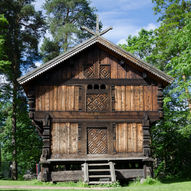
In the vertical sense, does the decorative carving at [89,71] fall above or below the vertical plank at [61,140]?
above

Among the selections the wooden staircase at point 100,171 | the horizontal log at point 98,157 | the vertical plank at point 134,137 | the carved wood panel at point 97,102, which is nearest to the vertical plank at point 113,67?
the carved wood panel at point 97,102

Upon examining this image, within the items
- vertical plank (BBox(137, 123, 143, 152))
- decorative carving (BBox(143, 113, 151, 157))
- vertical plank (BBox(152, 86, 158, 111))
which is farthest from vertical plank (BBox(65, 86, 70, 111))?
vertical plank (BBox(152, 86, 158, 111))

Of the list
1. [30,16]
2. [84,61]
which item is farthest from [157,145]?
[30,16]

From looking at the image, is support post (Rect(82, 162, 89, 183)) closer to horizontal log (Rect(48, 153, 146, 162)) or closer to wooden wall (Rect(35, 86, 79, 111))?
horizontal log (Rect(48, 153, 146, 162))

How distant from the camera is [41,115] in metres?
18.0

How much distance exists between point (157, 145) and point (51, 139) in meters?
14.4

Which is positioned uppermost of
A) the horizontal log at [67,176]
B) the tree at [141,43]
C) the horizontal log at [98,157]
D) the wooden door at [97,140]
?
the tree at [141,43]

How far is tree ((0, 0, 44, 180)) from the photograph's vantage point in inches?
1183

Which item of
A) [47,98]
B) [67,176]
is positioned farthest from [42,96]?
[67,176]

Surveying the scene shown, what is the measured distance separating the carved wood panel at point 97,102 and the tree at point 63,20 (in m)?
17.5

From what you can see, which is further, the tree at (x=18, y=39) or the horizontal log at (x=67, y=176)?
the tree at (x=18, y=39)

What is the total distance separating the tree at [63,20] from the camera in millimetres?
35331

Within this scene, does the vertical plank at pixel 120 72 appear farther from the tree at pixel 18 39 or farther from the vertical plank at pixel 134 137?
the tree at pixel 18 39

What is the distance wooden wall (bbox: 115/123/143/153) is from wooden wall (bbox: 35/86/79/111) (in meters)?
2.87
